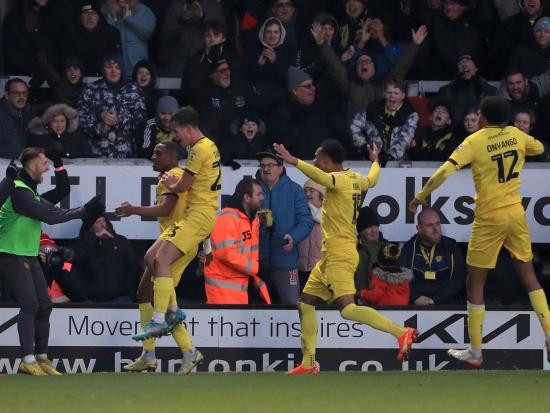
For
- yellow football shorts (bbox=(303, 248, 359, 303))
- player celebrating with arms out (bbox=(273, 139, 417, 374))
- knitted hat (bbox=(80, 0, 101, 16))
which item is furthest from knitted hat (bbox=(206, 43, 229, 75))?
yellow football shorts (bbox=(303, 248, 359, 303))

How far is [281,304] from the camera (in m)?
14.4

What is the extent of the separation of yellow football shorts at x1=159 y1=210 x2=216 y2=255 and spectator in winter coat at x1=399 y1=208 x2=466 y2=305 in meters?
2.82

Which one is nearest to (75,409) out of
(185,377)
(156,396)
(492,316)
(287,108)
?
(156,396)

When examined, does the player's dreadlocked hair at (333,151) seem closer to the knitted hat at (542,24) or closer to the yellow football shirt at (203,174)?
the yellow football shirt at (203,174)

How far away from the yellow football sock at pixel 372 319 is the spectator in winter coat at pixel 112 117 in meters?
4.19

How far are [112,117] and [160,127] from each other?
510mm

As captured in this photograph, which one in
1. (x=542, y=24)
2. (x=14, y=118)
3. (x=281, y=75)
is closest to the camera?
(x=14, y=118)

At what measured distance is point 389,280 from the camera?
47.4 feet

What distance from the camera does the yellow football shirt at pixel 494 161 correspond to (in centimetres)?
1230

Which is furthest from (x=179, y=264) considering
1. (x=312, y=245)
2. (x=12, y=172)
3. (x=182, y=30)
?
(x=182, y=30)

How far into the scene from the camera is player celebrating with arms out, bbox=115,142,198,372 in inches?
497

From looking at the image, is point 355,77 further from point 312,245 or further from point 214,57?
point 312,245

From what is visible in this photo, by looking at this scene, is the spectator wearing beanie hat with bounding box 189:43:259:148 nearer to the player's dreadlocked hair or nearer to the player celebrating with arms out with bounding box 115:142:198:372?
the player celebrating with arms out with bounding box 115:142:198:372

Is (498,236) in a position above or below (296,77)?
below
